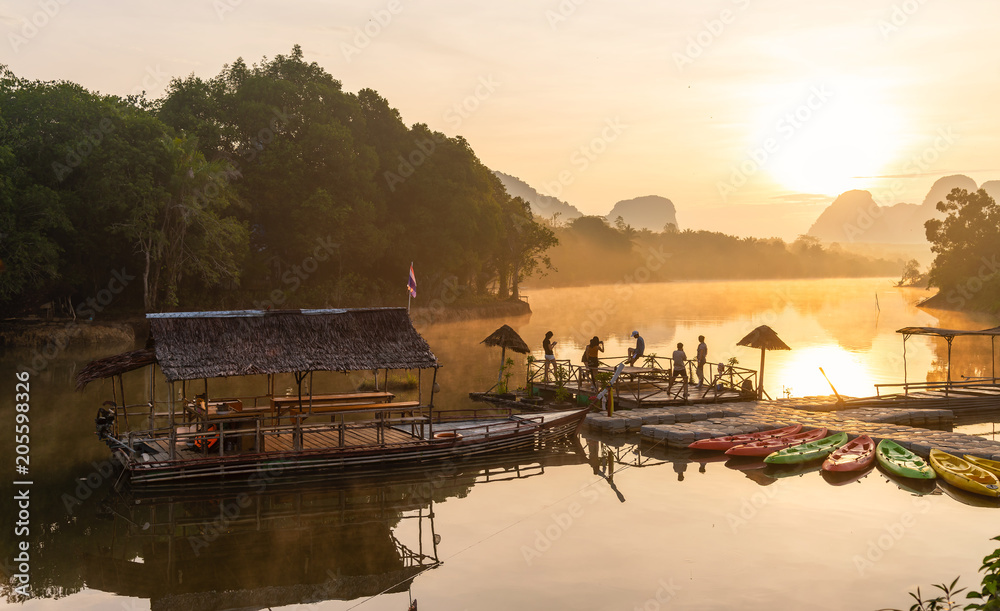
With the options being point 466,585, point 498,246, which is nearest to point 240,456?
point 466,585

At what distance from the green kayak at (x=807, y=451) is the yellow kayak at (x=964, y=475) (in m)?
→ 2.71

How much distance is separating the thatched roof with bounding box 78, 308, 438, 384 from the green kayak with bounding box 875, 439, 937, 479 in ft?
41.5

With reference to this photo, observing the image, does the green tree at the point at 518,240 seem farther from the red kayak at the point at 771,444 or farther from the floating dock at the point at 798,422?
the red kayak at the point at 771,444

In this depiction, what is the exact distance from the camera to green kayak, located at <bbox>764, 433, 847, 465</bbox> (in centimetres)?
2286

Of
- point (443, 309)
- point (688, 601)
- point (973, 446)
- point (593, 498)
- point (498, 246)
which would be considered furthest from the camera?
point (498, 246)

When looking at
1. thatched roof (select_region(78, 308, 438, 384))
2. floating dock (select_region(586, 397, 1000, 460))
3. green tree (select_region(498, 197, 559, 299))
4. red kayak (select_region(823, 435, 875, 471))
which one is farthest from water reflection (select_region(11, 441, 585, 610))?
green tree (select_region(498, 197, 559, 299))

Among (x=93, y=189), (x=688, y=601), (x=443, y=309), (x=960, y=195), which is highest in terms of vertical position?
(x=960, y=195)

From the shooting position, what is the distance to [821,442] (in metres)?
24.4

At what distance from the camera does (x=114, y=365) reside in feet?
66.2

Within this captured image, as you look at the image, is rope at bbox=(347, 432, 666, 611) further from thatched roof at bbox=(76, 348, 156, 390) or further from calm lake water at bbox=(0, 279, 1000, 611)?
thatched roof at bbox=(76, 348, 156, 390)

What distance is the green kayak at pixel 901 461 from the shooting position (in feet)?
70.3

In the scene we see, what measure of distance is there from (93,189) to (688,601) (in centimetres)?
4732

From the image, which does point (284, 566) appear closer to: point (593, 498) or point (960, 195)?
point (593, 498)

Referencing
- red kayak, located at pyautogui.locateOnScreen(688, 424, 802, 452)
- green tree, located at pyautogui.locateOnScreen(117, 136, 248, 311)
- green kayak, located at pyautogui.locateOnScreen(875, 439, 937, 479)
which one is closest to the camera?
green kayak, located at pyautogui.locateOnScreen(875, 439, 937, 479)
